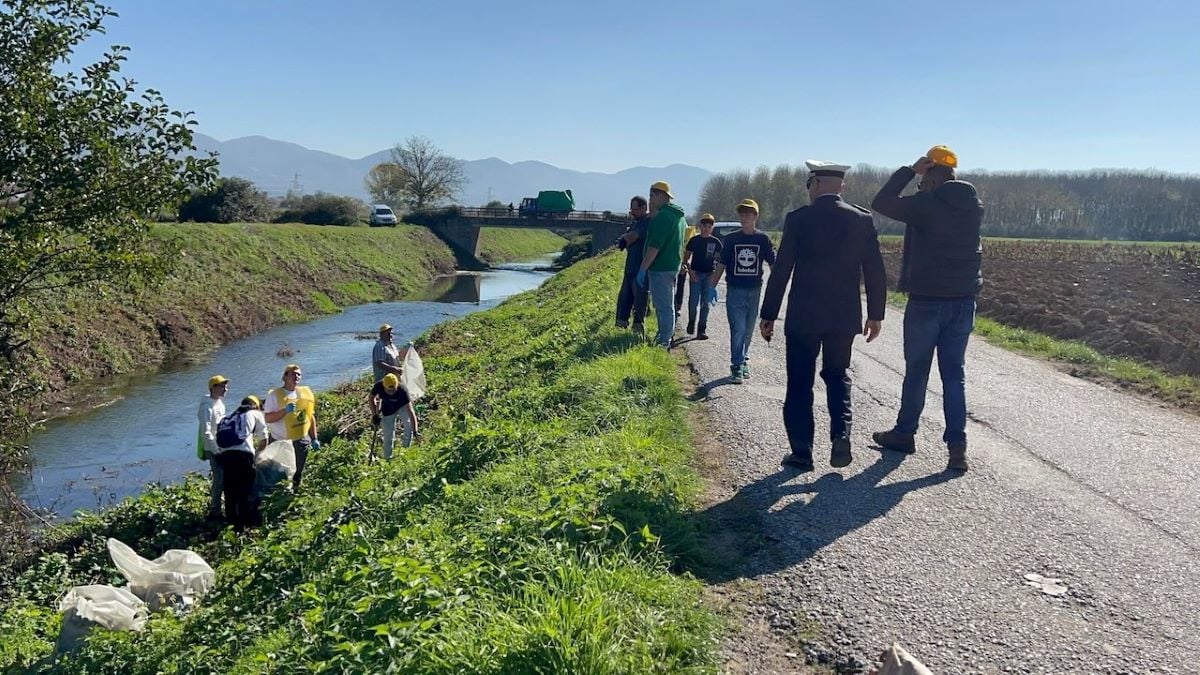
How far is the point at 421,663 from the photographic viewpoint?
328 centimetres

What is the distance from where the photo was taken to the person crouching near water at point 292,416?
11.0 metres

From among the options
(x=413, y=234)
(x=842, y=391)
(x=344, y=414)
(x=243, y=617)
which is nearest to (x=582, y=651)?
(x=842, y=391)

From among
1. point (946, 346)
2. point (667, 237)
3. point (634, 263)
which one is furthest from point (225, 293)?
point (946, 346)

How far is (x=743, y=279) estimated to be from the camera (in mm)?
9633

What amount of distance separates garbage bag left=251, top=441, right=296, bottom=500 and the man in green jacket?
17.0ft

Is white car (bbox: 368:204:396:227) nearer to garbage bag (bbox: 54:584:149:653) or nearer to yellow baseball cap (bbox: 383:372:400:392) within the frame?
yellow baseball cap (bbox: 383:372:400:392)

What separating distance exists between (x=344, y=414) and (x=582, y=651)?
12.0 metres

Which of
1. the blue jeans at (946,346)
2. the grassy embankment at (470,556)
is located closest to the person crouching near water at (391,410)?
the grassy embankment at (470,556)

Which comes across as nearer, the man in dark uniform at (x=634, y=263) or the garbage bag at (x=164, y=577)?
the garbage bag at (x=164, y=577)

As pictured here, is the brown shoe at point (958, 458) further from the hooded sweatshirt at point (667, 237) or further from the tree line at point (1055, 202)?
the tree line at point (1055, 202)

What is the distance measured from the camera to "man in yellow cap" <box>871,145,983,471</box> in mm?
5723

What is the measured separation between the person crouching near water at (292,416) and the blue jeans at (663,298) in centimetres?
501

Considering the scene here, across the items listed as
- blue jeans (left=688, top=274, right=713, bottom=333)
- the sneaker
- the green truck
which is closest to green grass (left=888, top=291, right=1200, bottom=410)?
the sneaker

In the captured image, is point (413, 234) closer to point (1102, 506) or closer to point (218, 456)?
point (218, 456)
